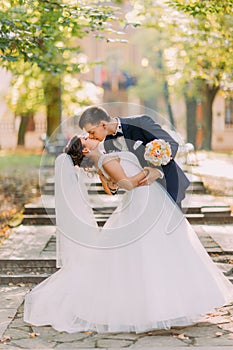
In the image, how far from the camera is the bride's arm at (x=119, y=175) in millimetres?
7559

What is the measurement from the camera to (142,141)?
7.86 meters

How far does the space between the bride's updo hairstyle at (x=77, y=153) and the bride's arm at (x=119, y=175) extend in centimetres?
23

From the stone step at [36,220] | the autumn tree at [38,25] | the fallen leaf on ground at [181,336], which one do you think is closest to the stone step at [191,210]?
the stone step at [36,220]

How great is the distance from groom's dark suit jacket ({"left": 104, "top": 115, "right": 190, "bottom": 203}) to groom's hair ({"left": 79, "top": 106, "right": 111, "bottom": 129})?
341mm

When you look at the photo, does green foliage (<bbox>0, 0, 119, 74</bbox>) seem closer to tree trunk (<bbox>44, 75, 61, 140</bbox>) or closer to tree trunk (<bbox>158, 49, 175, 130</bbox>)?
tree trunk (<bbox>44, 75, 61, 140</bbox>)

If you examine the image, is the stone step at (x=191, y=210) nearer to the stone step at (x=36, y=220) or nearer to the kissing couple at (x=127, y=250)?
the stone step at (x=36, y=220)

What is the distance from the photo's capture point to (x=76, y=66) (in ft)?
55.4

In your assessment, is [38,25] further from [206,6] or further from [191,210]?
[191,210]

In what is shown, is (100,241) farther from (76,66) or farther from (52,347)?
(76,66)

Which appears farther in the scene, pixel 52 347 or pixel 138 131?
pixel 138 131

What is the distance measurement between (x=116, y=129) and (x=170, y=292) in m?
1.55

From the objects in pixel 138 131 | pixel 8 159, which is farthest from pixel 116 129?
pixel 8 159

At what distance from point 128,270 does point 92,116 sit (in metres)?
1.40

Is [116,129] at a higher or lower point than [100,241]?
higher
